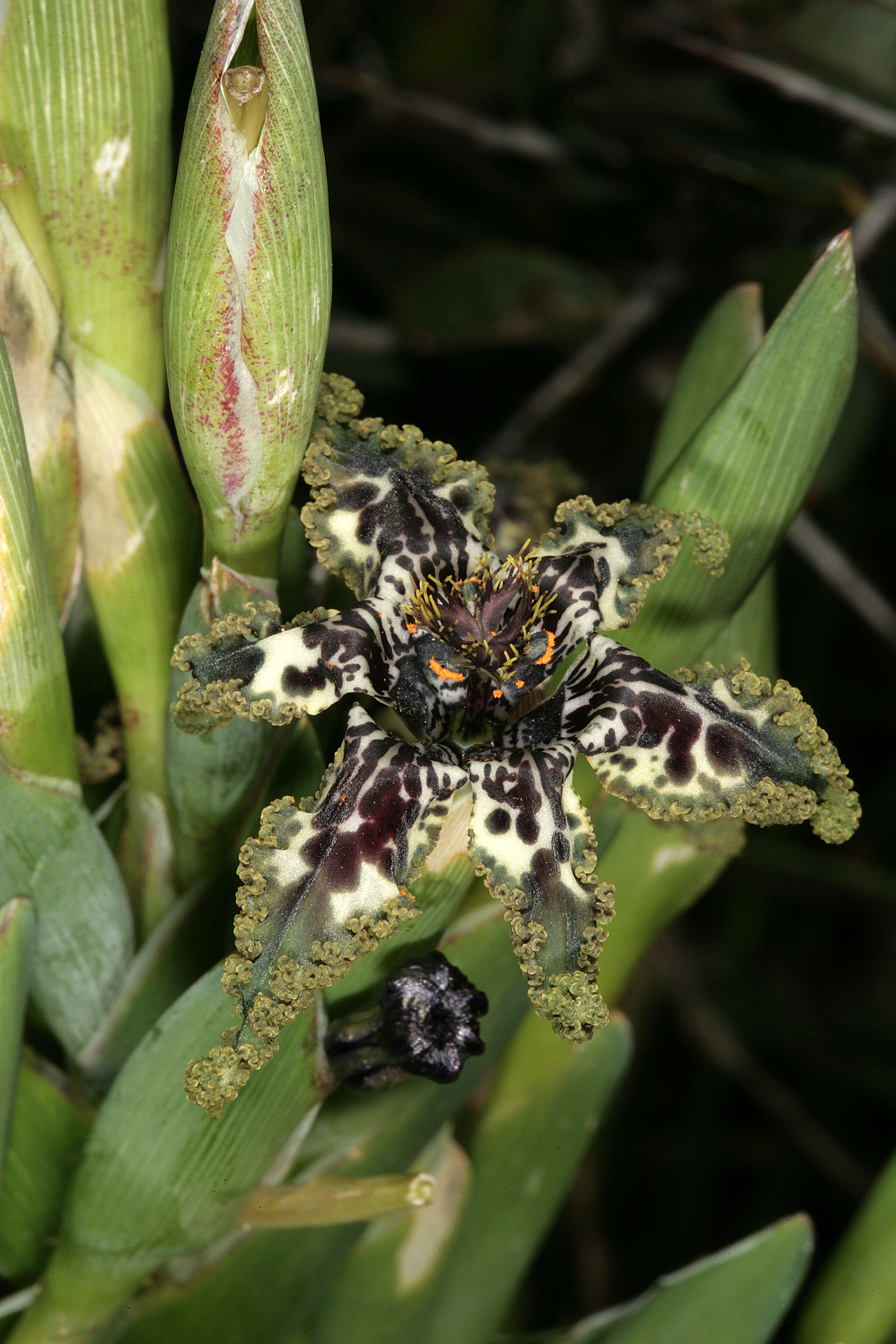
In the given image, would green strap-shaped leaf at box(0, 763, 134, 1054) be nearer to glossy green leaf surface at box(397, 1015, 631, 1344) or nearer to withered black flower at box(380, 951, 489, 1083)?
withered black flower at box(380, 951, 489, 1083)

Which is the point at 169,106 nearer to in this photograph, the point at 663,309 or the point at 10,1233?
the point at 10,1233

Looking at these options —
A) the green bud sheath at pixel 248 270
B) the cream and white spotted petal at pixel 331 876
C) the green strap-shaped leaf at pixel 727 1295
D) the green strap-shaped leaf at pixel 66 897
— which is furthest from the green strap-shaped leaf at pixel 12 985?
the green strap-shaped leaf at pixel 727 1295

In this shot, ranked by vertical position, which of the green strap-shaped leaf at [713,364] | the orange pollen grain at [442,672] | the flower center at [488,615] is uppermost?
the green strap-shaped leaf at [713,364]

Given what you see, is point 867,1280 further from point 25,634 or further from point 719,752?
point 25,634

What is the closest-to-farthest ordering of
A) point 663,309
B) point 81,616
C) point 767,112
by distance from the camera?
point 81,616, point 767,112, point 663,309

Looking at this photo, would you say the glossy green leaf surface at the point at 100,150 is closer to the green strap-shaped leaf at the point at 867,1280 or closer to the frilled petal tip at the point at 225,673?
the frilled petal tip at the point at 225,673

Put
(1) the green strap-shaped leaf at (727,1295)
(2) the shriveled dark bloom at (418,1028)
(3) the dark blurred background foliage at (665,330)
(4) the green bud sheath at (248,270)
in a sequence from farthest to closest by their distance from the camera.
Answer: (3) the dark blurred background foliage at (665,330) → (1) the green strap-shaped leaf at (727,1295) → (2) the shriveled dark bloom at (418,1028) → (4) the green bud sheath at (248,270)

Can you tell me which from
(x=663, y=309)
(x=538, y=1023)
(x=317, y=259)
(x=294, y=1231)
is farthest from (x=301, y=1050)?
(x=663, y=309)
